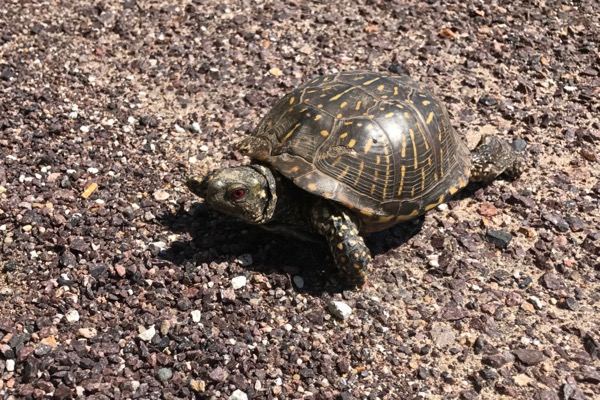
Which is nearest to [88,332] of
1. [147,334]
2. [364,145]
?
[147,334]

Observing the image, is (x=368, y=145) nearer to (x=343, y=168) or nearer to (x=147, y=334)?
(x=343, y=168)

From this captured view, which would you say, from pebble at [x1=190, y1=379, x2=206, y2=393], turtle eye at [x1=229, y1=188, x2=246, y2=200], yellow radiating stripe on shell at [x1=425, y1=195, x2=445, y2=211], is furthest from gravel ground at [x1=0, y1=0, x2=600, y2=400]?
turtle eye at [x1=229, y1=188, x2=246, y2=200]

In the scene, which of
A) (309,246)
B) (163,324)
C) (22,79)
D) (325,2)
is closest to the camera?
(163,324)

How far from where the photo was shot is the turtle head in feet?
13.1

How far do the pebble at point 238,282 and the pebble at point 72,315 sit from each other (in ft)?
3.01

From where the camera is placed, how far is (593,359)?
12.8ft

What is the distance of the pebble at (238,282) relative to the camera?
13.5 ft

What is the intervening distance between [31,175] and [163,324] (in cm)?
170

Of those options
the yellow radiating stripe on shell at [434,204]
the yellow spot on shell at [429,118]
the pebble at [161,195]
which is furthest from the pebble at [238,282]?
the yellow spot on shell at [429,118]

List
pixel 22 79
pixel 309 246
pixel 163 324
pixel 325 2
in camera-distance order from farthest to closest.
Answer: pixel 325 2, pixel 22 79, pixel 309 246, pixel 163 324

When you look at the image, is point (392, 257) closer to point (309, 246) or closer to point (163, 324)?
point (309, 246)

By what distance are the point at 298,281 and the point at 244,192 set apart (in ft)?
2.23

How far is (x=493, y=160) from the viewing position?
4875mm

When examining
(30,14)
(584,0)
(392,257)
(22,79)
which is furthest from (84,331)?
(584,0)
